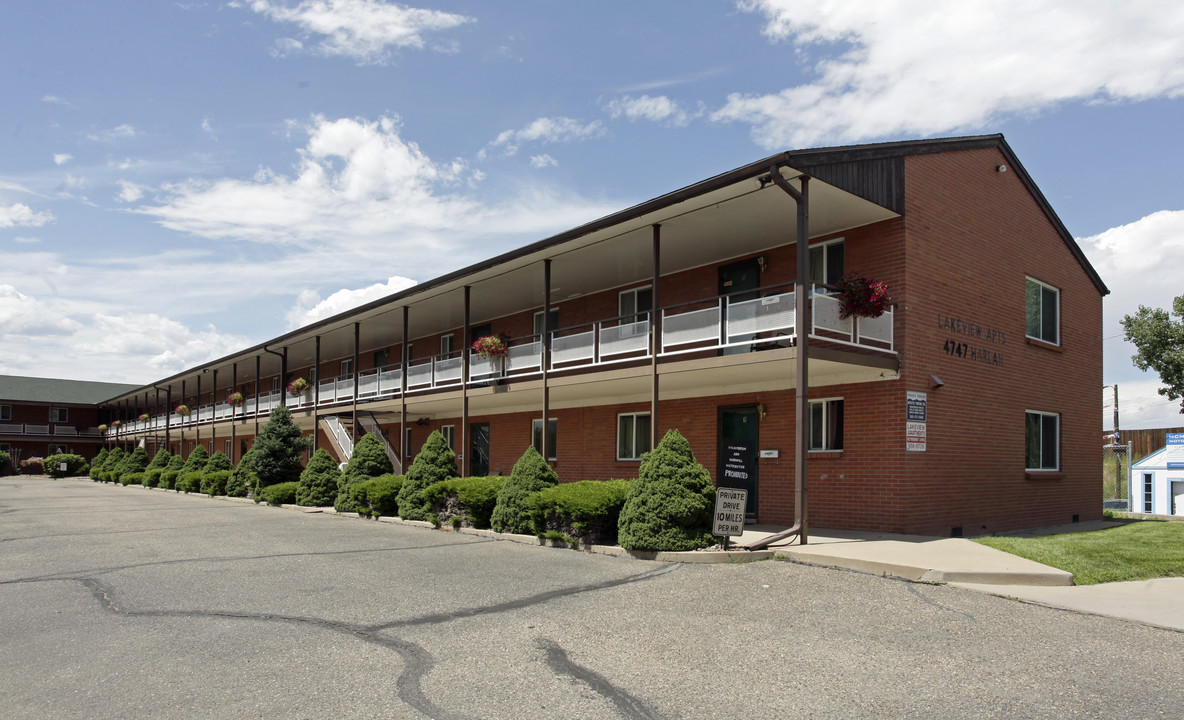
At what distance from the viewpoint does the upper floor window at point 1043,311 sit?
17625 millimetres

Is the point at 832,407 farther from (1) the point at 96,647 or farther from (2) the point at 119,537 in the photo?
(2) the point at 119,537

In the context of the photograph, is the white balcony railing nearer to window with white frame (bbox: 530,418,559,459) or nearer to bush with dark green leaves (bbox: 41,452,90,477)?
window with white frame (bbox: 530,418,559,459)

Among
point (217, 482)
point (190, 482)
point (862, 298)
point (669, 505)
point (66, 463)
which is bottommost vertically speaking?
point (66, 463)

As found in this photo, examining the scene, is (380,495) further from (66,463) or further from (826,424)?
(66,463)

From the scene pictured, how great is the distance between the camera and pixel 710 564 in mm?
10664

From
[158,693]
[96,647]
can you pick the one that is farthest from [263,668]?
[96,647]

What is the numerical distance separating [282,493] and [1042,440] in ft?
63.7

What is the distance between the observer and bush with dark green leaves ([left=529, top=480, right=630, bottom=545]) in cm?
1218

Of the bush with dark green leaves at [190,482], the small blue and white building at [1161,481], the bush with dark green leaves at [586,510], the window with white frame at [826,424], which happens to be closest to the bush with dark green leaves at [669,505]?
the bush with dark green leaves at [586,510]

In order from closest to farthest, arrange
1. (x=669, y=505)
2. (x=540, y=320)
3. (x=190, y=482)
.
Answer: (x=669, y=505)
(x=540, y=320)
(x=190, y=482)

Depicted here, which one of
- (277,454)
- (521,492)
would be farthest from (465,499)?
(277,454)

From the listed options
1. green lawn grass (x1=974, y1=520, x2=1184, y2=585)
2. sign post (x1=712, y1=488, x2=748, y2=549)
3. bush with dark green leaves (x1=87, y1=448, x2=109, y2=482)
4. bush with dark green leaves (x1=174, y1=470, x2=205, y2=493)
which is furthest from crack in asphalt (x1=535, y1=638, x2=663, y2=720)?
bush with dark green leaves (x1=87, y1=448, x2=109, y2=482)

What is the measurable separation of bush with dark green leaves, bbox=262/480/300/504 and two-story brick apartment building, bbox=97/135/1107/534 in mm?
5349

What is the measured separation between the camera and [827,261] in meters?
15.4
